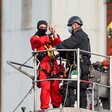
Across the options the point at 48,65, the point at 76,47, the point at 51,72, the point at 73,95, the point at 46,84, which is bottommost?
the point at 73,95

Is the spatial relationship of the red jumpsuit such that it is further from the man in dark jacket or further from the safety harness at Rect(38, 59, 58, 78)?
the man in dark jacket

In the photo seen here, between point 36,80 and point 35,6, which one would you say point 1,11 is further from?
point 36,80

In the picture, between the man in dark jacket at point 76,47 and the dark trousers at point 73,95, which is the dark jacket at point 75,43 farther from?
the dark trousers at point 73,95

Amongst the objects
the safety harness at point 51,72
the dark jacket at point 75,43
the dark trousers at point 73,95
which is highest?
the dark jacket at point 75,43

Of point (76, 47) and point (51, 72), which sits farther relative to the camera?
point (51, 72)

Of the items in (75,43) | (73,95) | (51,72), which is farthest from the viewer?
(51,72)

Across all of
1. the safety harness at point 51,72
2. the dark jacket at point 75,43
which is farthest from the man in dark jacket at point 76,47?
the safety harness at point 51,72

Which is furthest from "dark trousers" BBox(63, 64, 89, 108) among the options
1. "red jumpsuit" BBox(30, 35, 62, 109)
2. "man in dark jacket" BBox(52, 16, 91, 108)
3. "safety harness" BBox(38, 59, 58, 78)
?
"safety harness" BBox(38, 59, 58, 78)

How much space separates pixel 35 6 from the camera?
68.4 feet

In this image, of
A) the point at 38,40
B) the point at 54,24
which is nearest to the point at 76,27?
the point at 38,40

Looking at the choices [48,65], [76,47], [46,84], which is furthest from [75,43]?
[46,84]

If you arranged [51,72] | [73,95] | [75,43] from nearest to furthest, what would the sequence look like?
[73,95]
[75,43]
[51,72]

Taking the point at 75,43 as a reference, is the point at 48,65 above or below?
below

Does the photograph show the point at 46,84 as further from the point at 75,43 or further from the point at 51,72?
the point at 75,43
